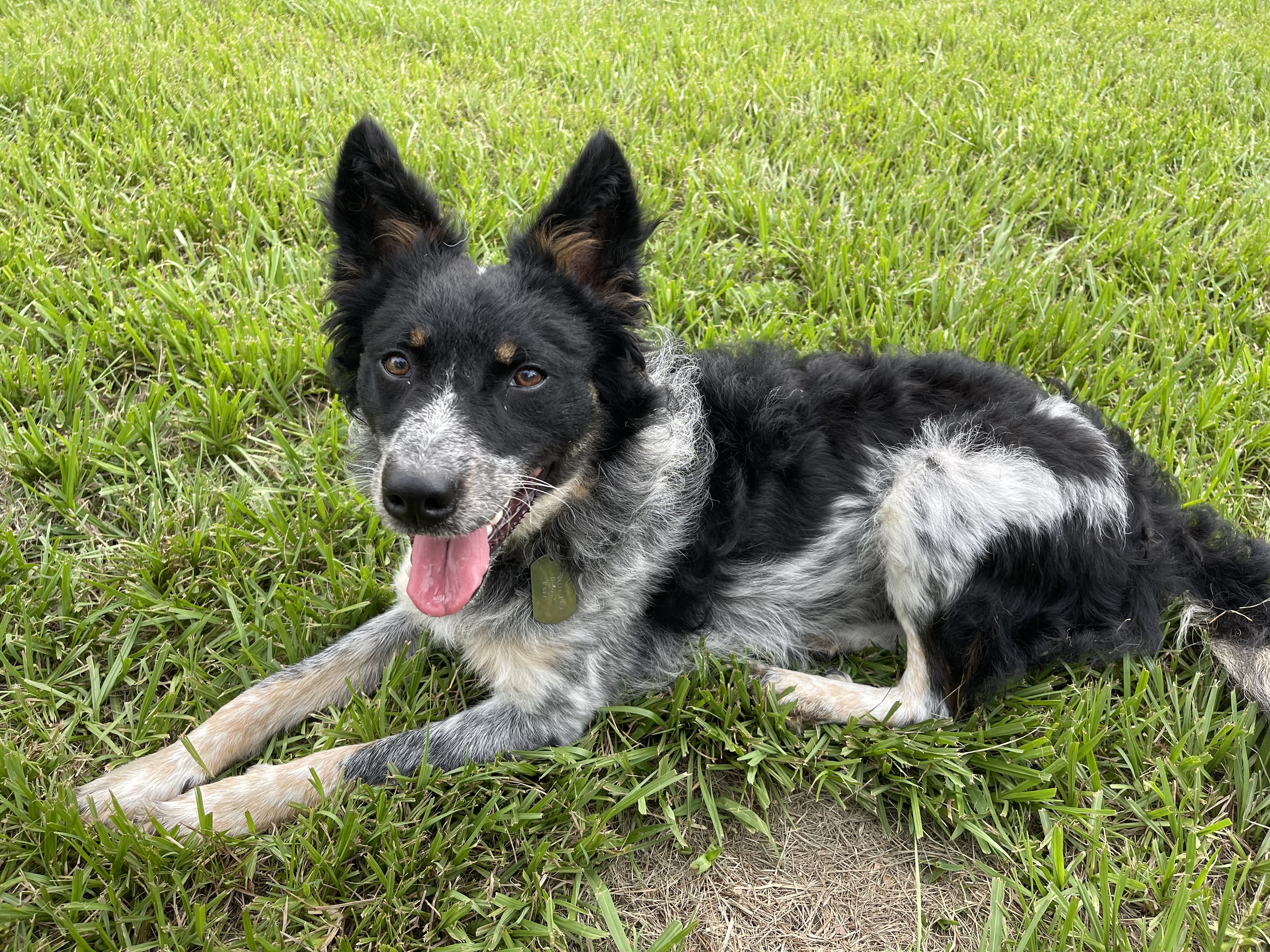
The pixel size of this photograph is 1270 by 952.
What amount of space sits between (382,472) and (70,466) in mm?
2075

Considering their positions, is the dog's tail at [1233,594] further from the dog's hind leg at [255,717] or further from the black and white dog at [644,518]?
the dog's hind leg at [255,717]

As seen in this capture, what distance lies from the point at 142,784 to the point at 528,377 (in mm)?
1848

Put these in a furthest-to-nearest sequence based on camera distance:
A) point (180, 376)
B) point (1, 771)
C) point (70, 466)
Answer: point (180, 376) → point (70, 466) → point (1, 771)

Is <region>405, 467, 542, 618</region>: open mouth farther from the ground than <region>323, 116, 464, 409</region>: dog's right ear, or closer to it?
closer to it

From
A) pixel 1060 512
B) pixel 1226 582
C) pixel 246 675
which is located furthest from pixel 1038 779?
pixel 246 675

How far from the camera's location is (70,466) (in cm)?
374

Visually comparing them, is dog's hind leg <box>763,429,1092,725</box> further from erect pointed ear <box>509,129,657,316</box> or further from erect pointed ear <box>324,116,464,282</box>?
erect pointed ear <box>324,116,464,282</box>

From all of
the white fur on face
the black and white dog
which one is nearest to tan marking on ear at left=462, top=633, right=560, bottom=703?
the black and white dog

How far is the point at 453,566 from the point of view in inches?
111

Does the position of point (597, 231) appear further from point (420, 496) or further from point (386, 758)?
point (386, 758)

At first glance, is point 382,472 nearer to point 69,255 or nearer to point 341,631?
point 341,631

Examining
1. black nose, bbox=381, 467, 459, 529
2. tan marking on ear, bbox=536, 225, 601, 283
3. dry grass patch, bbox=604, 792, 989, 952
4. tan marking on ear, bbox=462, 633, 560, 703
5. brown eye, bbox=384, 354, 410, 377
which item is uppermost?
tan marking on ear, bbox=536, 225, 601, 283

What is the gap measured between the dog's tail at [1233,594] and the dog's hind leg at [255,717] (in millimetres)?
3095

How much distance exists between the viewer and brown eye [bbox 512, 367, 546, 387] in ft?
8.96
